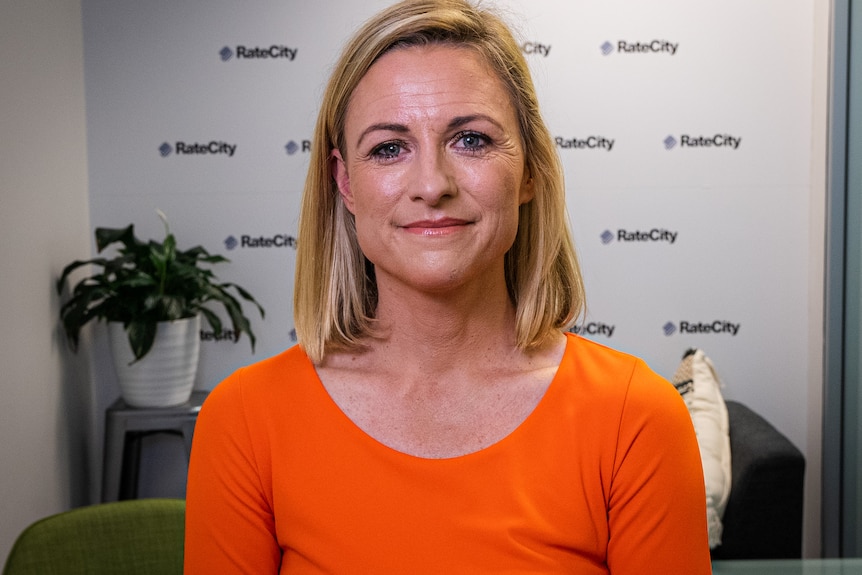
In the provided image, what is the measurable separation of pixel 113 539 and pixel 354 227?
91 centimetres

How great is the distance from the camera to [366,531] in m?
1.22

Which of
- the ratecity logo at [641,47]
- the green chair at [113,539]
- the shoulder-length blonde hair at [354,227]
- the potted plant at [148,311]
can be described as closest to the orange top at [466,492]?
the shoulder-length blonde hair at [354,227]

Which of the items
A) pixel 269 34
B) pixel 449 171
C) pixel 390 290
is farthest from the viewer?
pixel 269 34

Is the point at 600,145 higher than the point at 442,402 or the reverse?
higher

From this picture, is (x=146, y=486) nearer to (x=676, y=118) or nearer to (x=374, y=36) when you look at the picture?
(x=676, y=118)

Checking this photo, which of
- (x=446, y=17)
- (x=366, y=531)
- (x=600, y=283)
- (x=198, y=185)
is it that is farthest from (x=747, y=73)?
(x=366, y=531)

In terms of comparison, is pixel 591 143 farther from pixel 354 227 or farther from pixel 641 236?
pixel 354 227

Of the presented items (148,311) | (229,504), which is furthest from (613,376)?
(148,311)

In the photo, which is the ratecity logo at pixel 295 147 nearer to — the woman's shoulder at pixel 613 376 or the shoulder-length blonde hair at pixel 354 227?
the shoulder-length blonde hair at pixel 354 227

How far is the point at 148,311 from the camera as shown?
3408 mm

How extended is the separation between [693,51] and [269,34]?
180cm

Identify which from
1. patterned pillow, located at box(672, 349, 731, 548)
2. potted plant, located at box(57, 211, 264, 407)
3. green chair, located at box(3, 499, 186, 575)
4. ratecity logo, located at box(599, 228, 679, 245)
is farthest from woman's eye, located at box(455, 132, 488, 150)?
ratecity logo, located at box(599, 228, 679, 245)

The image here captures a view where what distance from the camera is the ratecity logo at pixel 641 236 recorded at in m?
3.99

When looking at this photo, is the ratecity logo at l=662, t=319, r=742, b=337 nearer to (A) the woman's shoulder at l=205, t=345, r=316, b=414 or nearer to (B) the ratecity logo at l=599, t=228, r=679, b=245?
(B) the ratecity logo at l=599, t=228, r=679, b=245
